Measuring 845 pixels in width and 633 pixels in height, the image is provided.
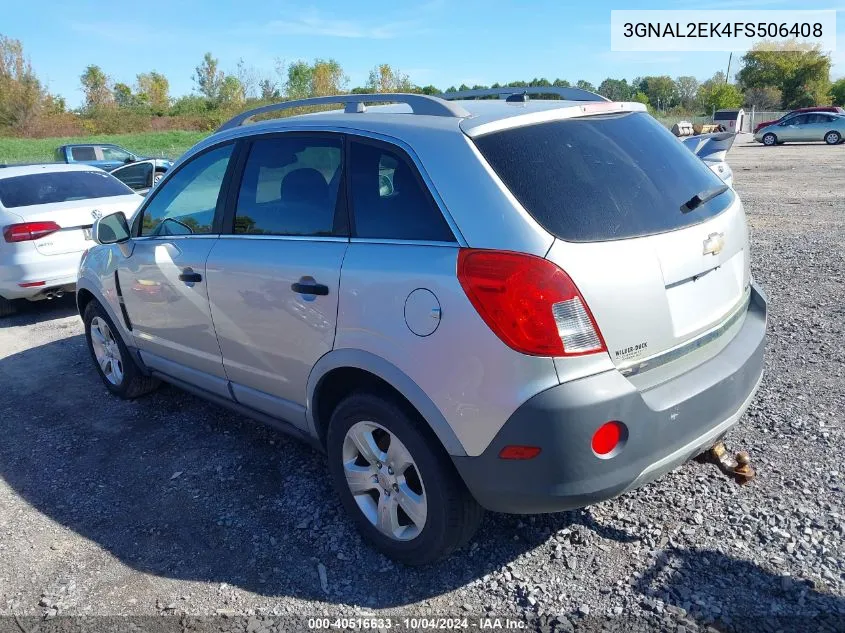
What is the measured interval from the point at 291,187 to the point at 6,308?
5720 mm

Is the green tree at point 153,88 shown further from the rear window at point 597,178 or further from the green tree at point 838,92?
the rear window at point 597,178

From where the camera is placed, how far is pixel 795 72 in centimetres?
6569

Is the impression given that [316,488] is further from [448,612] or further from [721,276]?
[721,276]

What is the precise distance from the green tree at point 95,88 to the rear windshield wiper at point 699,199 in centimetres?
7692

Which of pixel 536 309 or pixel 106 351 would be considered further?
pixel 106 351

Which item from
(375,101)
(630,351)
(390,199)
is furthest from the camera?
(375,101)

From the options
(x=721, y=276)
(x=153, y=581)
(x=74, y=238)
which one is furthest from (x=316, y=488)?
(x=74, y=238)

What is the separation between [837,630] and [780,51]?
76.2 m

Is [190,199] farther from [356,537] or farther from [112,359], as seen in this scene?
[356,537]

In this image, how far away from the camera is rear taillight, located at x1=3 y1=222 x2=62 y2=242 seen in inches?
262

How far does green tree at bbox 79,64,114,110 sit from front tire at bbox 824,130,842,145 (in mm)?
65125

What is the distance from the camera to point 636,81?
99500 mm

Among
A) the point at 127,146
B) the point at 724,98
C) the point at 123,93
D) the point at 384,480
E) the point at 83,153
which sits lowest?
the point at 384,480

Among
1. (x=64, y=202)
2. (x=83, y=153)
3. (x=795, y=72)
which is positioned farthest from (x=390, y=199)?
(x=795, y=72)
